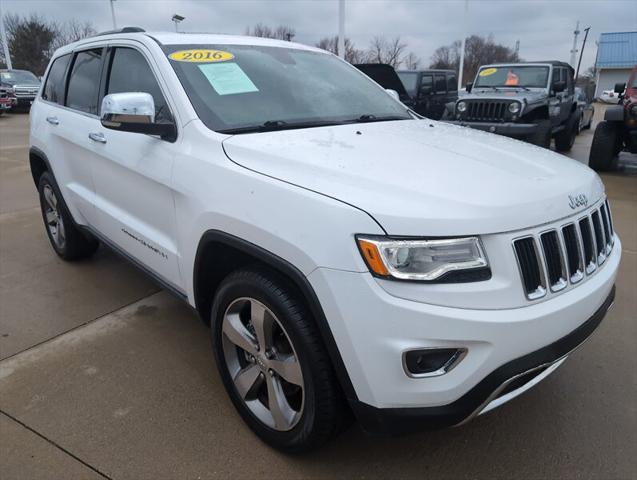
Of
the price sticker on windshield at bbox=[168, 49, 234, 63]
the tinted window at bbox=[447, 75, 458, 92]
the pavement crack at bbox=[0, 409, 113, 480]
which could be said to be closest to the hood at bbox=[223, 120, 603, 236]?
the price sticker on windshield at bbox=[168, 49, 234, 63]

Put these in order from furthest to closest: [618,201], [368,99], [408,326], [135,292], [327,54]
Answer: [618,201] < [135,292] < [327,54] < [368,99] < [408,326]

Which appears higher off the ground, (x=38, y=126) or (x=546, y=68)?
(x=546, y=68)

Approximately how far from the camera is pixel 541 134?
946 centimetres

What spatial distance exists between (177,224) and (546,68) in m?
10.5

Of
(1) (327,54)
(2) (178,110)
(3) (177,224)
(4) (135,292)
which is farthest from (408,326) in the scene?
(4) (135,292)

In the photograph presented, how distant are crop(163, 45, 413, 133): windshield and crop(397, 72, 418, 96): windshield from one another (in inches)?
425

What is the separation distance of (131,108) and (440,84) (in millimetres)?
Result: 13405

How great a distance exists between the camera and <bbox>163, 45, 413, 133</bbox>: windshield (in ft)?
8.24

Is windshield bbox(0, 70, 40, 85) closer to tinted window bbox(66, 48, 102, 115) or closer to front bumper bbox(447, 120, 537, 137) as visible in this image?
front bumper bbox(447, 120, 537, 137)

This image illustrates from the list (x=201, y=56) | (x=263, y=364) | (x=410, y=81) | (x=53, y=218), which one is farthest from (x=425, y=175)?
(x=410, y=81)

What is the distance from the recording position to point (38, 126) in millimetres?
4199

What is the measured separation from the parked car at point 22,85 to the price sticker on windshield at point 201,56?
69.8ft

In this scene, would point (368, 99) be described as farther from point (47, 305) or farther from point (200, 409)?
point (47, 305)

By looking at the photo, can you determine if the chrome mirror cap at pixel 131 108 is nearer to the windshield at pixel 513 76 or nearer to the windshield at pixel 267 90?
the windshield at pixel 267 90
